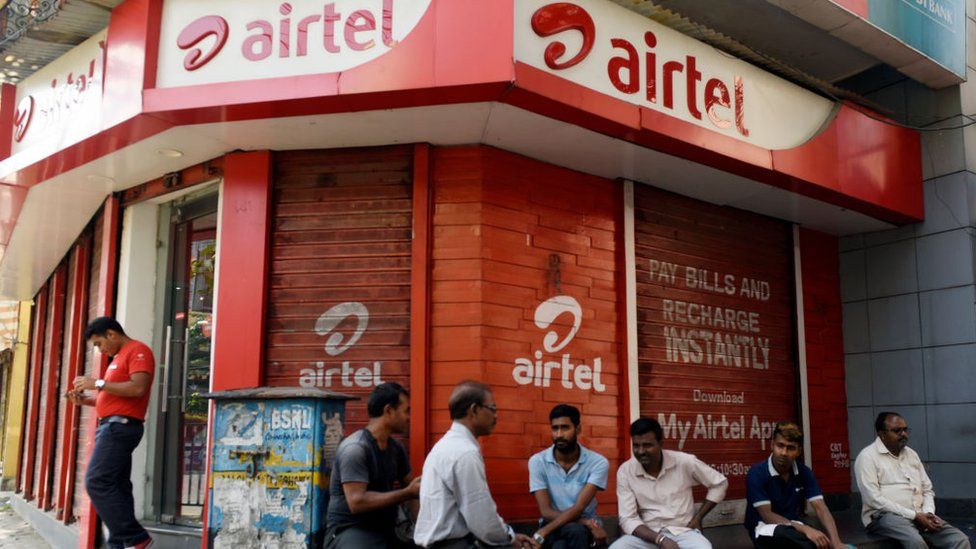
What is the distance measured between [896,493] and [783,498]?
4.31ft

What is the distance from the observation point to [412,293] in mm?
6203

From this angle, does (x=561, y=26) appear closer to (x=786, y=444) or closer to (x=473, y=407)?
(x=473, y=407)

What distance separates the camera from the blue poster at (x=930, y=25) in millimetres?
7898

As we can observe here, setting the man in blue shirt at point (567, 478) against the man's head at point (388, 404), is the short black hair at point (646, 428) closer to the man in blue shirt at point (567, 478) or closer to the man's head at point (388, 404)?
the man in blue shirt at point (567, 478)

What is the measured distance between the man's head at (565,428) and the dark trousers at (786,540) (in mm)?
1371

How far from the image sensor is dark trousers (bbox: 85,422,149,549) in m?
5.77

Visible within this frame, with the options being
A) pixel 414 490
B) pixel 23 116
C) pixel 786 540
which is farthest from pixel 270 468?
pixel 23 116

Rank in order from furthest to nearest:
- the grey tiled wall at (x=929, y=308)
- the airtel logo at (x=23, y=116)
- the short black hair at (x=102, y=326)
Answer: the grey tiled wall at (x=929, y=308), the airtel logo at (x=23, y=116), the short black hair at (x=102, y=326)

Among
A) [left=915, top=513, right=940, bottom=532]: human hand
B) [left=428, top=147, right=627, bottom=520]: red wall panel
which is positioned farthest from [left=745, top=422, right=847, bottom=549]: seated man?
[left=428, top=147, right=627, bottom=520]: red wall panel

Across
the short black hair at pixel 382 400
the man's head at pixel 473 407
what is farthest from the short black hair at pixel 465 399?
the short black hair at pixel 382 400

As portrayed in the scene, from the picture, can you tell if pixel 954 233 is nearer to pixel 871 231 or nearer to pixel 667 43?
pixel 871 231

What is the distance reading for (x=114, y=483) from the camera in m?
5.81

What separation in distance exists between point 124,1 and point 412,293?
302cm

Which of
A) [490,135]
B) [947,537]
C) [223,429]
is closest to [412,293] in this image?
[490,135]
